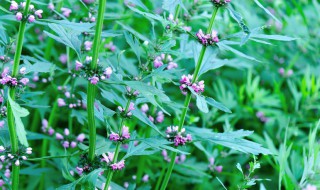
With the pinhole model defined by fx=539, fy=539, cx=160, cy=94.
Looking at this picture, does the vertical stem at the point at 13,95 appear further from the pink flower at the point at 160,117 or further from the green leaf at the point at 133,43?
the pink flower at the point at 160,117

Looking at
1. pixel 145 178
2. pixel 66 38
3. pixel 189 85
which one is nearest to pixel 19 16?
pixel 66 38

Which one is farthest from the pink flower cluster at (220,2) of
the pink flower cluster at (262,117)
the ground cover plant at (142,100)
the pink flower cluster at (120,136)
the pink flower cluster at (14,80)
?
the pink flower cluster at (262,117)

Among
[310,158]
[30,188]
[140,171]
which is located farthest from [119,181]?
[310,158]

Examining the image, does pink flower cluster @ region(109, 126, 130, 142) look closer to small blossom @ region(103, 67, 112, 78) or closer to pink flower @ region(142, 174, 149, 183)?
small blossom @ region(103, 67, 112, 78)

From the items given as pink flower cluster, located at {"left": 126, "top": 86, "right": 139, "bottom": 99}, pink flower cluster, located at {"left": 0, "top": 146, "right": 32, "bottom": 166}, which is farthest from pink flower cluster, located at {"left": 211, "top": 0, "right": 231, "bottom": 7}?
pink flower cluster, located at {"left": 0, "top": 146, "right": 32, "bottom": 166}

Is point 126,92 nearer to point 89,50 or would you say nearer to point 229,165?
point 89,50

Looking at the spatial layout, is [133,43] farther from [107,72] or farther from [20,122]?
[20,122]

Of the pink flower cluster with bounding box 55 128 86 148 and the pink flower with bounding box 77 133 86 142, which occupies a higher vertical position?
the pink flower with bounding box 77 133 86 142
